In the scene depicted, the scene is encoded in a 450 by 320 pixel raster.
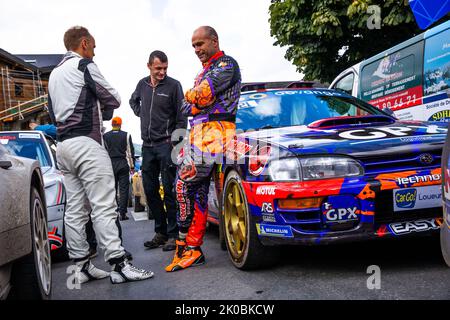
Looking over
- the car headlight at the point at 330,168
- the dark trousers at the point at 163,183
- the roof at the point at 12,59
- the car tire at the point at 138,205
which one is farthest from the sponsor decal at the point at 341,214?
the roof at the point at 12,59

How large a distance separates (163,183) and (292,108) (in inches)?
59.8

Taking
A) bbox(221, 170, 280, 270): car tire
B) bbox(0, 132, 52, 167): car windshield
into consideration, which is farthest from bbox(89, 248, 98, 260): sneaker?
bbox(221, 170, 280, 270): car tire

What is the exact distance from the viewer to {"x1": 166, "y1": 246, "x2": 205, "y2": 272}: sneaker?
12.5 ft

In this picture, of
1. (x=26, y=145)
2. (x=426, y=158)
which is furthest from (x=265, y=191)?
(x=26, y=145)

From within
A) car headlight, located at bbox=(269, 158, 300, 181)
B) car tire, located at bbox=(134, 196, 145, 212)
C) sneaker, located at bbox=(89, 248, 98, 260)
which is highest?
car headlight, located at bbox=(269, 158, 300, 181)

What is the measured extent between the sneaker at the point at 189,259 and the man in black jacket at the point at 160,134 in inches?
43.0

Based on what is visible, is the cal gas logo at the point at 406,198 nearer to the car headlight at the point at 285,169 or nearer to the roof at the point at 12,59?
the car headlight at the point at 285,169

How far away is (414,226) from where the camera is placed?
300 cm

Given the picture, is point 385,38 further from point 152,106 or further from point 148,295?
point 148,295

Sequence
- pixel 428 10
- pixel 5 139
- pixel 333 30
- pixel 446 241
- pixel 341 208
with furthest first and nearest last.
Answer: pixel 333 30 → pixel 5 139 → pixel 428 10 → pixel 341 208 → pixel 446 241

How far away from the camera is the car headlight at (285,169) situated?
304 cm

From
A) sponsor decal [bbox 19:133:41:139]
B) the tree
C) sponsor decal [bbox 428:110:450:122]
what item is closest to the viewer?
sponsor decal [bbox 19:133:41:139]

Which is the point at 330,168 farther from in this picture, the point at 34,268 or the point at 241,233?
the point at 34,268

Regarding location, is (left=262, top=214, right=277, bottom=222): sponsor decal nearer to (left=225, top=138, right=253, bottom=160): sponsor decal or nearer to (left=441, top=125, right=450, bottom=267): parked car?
(left=225, top=138, right=253, bottom=160): sponsor decal
